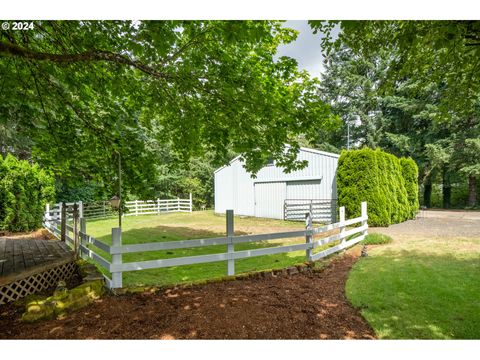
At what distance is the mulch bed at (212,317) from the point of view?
242 cm

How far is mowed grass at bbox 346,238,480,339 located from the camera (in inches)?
103

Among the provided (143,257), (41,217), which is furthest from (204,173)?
(143,257)

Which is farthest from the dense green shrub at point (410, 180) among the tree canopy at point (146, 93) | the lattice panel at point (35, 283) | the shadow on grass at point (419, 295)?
the lattice panel at point (35, 283)

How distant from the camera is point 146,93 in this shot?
440 centimetres

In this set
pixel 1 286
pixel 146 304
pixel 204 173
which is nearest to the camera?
pixel 146 304

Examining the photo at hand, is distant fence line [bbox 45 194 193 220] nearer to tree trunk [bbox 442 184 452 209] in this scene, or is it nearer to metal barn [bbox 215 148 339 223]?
metal barn [bbox 215 148 339 223]

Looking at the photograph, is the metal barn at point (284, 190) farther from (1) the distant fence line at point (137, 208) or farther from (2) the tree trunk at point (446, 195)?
(2) the tree trunk at point (446, 195)

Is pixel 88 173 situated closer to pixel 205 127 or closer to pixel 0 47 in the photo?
pixel 205 127

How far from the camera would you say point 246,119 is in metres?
4.38

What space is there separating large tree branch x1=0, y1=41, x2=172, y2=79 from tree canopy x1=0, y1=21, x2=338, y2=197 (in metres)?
0.01

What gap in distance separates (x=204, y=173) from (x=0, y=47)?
2067 cm

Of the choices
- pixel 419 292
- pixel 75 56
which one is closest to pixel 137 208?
pixel 75 56

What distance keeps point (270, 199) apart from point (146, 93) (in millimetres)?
10030

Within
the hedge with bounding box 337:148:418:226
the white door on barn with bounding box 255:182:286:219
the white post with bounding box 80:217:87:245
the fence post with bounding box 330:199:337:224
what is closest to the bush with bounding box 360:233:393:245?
the hedge with bounding box 337:148:418:226
